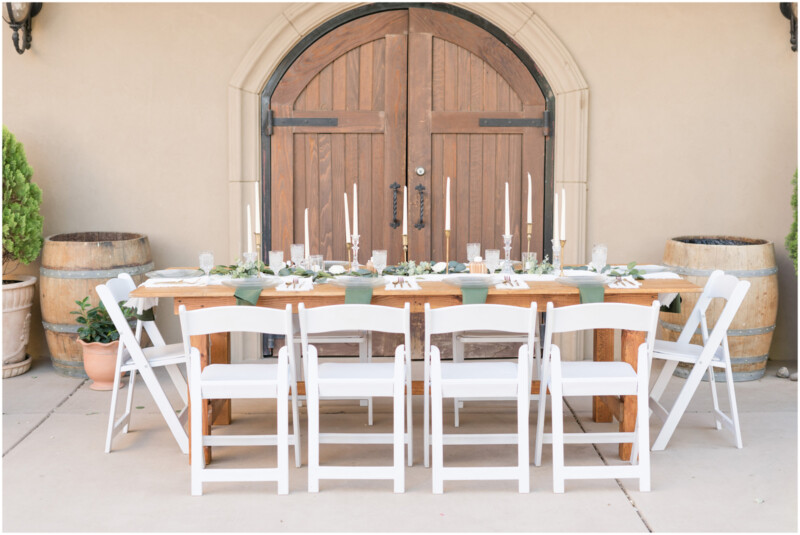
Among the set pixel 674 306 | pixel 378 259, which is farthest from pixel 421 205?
pixel 674 306

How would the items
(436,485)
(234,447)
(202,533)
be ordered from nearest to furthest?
(202,533) < (436,485) < (234,447)

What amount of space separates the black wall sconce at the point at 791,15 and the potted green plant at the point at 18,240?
470 cm

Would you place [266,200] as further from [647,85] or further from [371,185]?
[647,85]

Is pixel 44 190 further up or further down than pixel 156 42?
further down

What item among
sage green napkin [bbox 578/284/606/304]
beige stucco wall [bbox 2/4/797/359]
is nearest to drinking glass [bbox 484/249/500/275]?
sage green napkin [bbox 578/284/606/304]

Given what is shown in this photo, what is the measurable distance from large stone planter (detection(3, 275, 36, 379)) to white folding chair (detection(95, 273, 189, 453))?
1.39 m

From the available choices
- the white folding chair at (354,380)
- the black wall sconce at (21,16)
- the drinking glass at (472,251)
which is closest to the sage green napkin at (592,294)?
the drinking glass at (472,251)

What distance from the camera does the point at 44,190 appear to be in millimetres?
5609

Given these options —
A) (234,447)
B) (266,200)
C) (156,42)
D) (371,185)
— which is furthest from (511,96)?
(234,447)

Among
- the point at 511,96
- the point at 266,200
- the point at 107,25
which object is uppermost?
the point at 107,25

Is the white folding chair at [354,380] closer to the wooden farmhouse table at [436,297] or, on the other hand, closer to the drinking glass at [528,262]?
the wooden farmhouse table at [436,297]

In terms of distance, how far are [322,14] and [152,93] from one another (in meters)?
1.18

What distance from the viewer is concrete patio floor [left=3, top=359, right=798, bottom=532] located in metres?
3.15

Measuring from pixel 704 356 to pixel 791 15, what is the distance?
2697 millimetres
